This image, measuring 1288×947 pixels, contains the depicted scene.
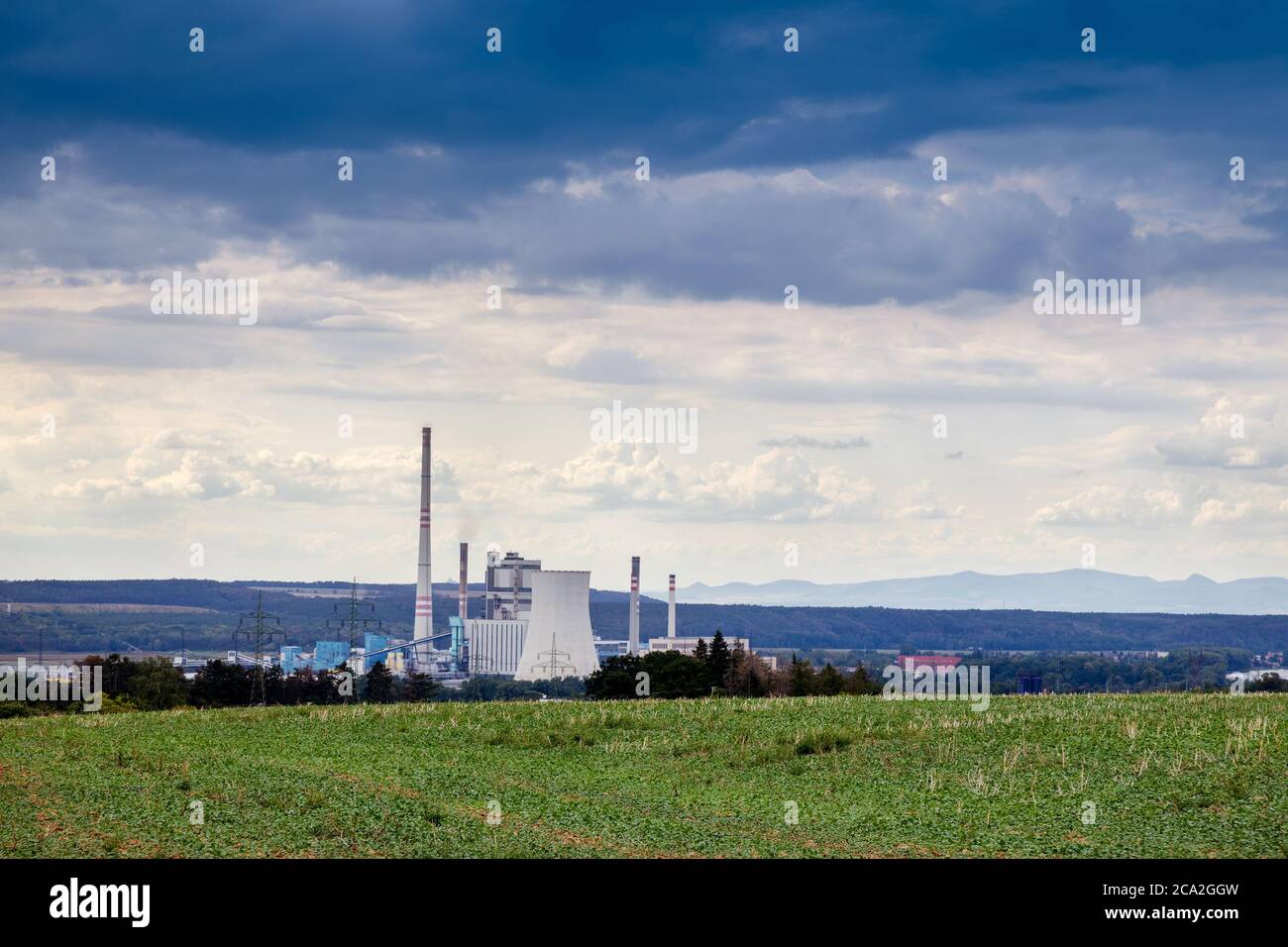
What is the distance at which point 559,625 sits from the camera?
168 meters

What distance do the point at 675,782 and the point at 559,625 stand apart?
136 metres

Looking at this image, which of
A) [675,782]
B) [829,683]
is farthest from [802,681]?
[675,782]

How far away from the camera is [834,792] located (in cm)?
3019

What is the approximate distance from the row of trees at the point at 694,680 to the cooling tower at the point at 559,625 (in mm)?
76610

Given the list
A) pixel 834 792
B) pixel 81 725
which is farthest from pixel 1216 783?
pixel 81 725

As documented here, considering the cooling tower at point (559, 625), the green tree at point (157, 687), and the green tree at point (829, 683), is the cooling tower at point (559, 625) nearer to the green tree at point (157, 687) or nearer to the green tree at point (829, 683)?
the green tree at point (829, 683)

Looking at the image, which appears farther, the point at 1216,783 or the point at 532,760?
the point at 532,760

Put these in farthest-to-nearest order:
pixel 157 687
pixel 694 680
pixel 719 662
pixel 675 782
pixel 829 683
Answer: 1. pixel 719 662
2. pixel 694 680
3. pixel 829 683
4. pixel 157 687
5. pixel 675 782

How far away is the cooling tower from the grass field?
123m

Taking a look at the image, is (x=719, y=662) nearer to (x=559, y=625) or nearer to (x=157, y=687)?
(x=157, y=687)

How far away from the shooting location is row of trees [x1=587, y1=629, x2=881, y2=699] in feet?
260
